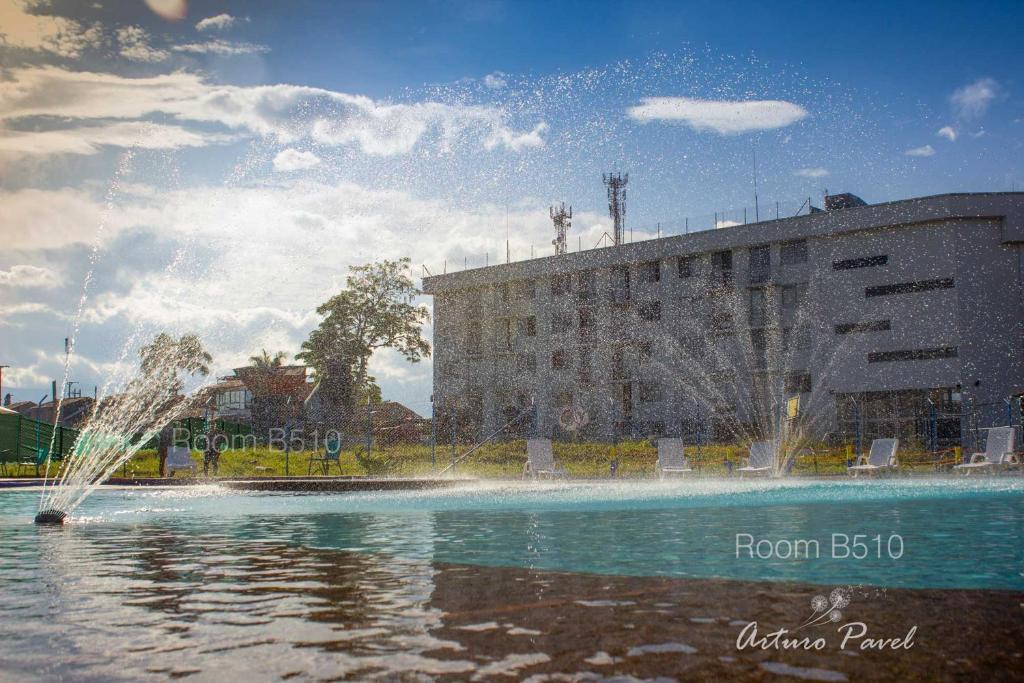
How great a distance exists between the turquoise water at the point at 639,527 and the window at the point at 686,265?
108 ft

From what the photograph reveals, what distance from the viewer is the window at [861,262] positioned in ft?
149

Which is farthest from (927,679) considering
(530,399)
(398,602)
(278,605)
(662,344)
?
(530,399)

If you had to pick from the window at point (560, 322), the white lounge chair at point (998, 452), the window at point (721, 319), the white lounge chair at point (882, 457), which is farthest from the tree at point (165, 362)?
the window at point (721, 319)

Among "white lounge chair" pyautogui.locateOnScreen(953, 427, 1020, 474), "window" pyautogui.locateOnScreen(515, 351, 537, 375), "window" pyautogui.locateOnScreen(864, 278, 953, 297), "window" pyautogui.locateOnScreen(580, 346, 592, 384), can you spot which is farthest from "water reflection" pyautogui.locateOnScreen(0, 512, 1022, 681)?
"window" pyautogui.locateOnScreen(515, 351, 537, 375)

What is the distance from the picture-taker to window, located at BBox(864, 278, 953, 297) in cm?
4334

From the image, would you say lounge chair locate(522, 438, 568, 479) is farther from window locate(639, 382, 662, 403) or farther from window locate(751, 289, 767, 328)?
window locate(639, 382, 662, 403)

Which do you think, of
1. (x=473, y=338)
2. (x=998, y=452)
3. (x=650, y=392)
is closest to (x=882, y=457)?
(x=998, y=452)

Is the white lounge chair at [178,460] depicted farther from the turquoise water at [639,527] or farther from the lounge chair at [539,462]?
the lounge chair at [539,462]

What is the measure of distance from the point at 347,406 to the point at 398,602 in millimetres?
60074

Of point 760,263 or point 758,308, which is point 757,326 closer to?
point 758,308

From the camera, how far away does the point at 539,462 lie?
83.6 ft

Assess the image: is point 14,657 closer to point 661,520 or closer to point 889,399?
point 661,520

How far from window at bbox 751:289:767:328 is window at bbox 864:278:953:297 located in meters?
5.61

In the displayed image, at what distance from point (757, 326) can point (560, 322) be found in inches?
551
